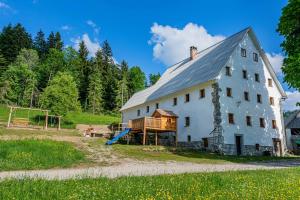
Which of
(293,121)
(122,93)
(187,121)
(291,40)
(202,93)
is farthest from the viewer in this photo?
(122,93)

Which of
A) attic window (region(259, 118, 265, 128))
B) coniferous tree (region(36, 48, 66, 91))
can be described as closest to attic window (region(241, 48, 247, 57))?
attic window (region(259, 118, 265, 128))

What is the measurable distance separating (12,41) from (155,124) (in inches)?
2594

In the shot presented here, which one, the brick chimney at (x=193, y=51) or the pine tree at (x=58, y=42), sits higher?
the pine tree at (x=58, y=42)

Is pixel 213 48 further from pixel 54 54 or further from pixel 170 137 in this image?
pixel 54 54

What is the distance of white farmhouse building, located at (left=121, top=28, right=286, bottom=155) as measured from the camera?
88.3ft

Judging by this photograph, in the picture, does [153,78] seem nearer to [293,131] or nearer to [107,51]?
[107,51]

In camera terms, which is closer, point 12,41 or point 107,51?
point 12,41

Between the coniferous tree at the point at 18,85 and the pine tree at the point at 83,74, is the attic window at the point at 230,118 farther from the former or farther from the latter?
the pine tree at the point at 83,74

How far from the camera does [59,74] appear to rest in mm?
60062

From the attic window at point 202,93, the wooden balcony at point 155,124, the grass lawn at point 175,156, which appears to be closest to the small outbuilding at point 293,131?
the attic window at point 202,93

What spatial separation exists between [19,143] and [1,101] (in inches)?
1910

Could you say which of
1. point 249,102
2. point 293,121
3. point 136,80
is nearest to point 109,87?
point 136,80

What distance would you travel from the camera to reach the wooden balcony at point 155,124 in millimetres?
29312

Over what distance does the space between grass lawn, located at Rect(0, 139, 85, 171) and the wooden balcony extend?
12383 mm
